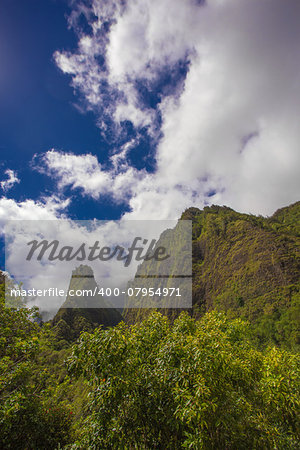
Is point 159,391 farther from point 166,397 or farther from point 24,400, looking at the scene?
point 24,400

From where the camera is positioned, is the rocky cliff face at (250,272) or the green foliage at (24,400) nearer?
the green foliage at (24,400)

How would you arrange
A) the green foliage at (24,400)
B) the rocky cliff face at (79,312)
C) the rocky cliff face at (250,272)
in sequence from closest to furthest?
1. the green foliage at (24,400)
2. the rocky cliff face at (250,272)
3. the rocky cliff face at (79,312)

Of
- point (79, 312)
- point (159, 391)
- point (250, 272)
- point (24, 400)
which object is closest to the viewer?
point (159, 391)

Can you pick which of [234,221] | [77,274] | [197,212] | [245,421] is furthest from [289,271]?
[77,274]

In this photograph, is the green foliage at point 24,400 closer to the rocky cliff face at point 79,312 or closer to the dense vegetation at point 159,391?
the dense vegetation at point 159,391

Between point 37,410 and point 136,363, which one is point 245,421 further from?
point 37,410

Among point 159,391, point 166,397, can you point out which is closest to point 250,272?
point 166,397

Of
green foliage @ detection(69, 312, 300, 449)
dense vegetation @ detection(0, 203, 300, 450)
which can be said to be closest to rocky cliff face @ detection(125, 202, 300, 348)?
dense vegetation @ detection(0, 203, 300, 450)

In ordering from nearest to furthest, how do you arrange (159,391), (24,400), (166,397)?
(159,391) < (166,397) < (24,400)

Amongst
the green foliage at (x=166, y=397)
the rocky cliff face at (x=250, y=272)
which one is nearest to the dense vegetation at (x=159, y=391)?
the green foliage at (x=166, y=397)

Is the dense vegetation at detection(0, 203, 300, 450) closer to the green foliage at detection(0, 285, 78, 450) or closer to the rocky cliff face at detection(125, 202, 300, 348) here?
the green foliage at detection(0, 285, 78, 450)

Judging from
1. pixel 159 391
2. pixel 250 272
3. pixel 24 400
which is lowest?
pixel 24 400

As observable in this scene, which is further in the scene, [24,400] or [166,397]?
[24,400]

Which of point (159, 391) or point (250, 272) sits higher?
point (250, 272)
